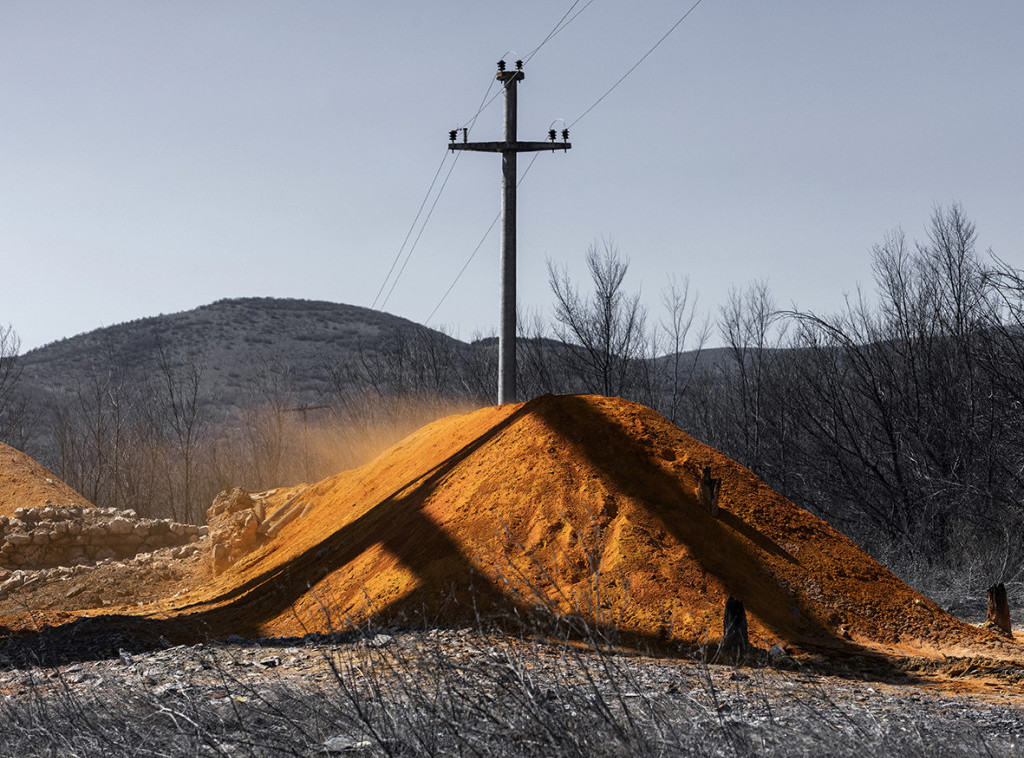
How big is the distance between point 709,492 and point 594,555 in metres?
A: 1.80

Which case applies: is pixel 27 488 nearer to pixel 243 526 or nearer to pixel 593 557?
pixel 243 526

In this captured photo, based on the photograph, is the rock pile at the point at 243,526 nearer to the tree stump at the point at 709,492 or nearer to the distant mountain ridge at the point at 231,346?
the tree stump at the point at 709,492

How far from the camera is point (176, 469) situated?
43344mm

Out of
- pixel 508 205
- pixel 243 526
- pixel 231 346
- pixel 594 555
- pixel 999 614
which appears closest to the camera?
pixel 594 555

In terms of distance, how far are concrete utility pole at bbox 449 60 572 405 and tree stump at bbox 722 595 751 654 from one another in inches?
279

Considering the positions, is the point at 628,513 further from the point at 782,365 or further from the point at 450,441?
the point at 782,365

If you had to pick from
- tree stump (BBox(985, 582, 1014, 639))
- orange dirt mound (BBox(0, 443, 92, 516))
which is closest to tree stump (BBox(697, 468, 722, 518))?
tree stump (BBox(985, 582, 1014, 639))

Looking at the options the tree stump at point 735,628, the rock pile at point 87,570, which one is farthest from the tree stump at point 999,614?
the rock pile at point 87,570

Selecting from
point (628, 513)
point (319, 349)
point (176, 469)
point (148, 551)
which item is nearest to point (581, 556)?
point (628, 513)

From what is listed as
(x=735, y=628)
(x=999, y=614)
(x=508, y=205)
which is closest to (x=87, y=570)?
(x=508, y=205)

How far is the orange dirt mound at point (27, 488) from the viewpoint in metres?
20.7

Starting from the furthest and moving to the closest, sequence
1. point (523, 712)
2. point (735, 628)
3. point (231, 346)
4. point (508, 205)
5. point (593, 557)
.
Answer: point (231, 346)
point (508, 205)
point (593, 557)
point (735, 628)
point (523, 712)

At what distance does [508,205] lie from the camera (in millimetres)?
14820

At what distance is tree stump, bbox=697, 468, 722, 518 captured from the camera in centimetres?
975
